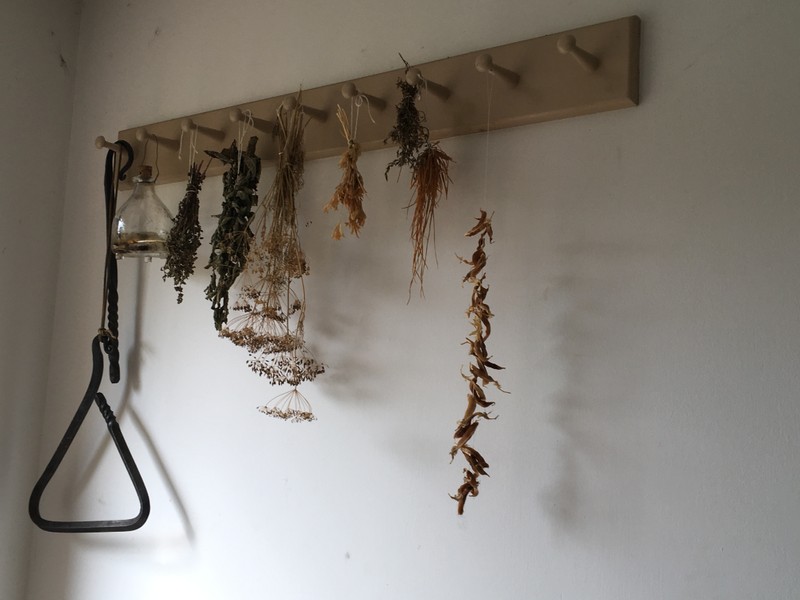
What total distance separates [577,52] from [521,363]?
445mm

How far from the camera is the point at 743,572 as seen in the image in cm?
99

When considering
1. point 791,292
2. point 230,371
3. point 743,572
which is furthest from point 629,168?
point 230,371

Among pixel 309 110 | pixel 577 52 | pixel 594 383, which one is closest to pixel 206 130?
pixel 309 110

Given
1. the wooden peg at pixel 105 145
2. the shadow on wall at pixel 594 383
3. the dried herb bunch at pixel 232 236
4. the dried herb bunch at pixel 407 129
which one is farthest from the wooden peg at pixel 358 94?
the wooden peg at pixel 105 145

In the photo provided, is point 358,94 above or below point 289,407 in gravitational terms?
above

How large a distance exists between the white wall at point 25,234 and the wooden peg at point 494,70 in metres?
1.09

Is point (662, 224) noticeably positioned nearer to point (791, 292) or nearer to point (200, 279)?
point (791, 292)

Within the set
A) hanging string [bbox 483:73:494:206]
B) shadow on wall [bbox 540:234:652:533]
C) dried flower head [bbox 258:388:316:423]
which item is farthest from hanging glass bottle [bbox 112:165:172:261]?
shadow on wall [bbox 540:234:652:533]

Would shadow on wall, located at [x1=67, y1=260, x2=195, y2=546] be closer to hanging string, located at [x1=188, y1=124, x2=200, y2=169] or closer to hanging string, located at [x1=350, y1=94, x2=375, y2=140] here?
hanging string, located at [x1=188, y1=124, x2=200, y2=169]

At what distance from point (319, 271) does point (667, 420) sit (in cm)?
66

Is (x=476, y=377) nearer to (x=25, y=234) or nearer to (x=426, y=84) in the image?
(x=426, y=84)

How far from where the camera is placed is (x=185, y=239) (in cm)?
148

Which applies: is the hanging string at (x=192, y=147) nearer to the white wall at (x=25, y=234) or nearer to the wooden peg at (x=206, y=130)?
the wooden peg at (x=206, y=130)

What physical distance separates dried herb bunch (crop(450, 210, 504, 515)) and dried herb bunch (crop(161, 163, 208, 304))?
57cm
